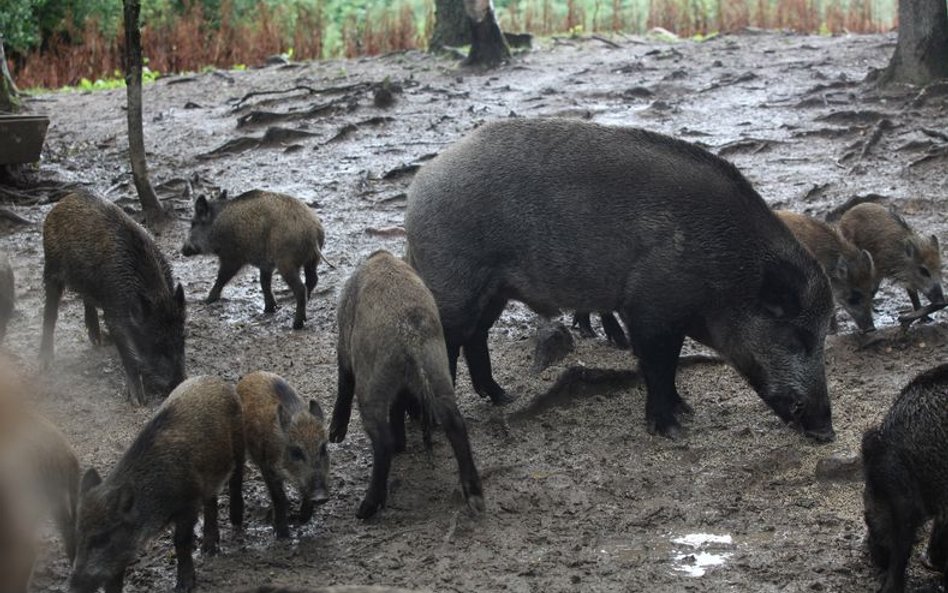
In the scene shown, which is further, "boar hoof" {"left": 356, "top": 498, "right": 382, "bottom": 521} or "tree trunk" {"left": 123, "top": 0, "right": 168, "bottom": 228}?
"tree trunk" {"left": 123, "top": 0, "right": 168, "bottom": 228}

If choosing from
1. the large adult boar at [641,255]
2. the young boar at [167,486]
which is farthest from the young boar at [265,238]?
the young boar at [167,486]

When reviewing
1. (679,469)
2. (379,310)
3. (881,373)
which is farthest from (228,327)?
(881,373)

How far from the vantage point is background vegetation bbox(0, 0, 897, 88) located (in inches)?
803

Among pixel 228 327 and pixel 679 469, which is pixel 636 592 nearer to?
pixel 679 469

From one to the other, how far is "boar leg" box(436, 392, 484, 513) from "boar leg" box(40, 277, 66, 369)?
329cm

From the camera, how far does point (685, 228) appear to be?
20.8 ft

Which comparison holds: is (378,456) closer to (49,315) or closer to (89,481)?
(89,481)

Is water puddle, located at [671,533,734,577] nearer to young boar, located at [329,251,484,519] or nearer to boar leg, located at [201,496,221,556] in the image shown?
young boar, located at [329,251,484,519]

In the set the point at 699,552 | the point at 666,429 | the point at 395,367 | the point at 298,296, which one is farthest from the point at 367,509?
the point at 298,296

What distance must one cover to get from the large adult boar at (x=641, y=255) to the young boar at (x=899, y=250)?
5.55 feet

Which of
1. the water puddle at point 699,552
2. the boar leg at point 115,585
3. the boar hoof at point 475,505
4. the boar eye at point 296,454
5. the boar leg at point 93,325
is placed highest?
the boar eye at point 296,454

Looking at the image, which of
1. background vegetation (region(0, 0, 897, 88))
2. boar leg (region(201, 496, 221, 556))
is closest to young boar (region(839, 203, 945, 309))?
boar leg (region(201, 496, 221, 556))

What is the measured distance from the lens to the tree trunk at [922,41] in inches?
480

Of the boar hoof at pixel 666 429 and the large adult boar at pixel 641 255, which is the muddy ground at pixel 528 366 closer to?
the boar hoof at pixel 666 429
